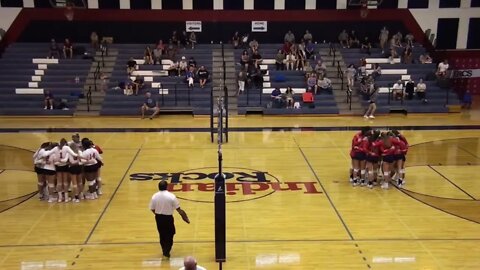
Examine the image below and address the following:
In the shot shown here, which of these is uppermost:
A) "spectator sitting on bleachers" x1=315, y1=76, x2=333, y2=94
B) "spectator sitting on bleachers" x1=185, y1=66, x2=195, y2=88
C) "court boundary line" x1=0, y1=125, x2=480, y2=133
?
"spectator sitting on bleachers" x1=185, y1=66, x2=195, y2=88

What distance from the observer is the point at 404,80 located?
94.6ft

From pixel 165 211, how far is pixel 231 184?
514 cm

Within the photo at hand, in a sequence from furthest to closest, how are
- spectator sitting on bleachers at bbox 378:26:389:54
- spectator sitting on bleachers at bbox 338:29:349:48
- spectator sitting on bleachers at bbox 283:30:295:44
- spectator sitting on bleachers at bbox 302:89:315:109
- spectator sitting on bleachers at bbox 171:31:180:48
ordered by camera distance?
spectator sitting on bleachers at bbox 338:29:349:48 < spectator sitting on bleachers at bbox 378:26:389:54 < spectator sitting on bleachers at bbox 171:31:180:48 < spectator sitting on bleachers at bbox 283:30:295:44 < spectator sitting on bleachers at bbox 302:89:315:109

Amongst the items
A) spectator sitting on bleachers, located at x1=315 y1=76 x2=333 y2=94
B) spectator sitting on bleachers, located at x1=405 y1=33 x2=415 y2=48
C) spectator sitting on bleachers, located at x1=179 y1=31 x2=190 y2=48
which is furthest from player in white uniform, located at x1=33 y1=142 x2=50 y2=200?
spectator sitting on bleachers, located at x1=405 y1=33 x2=415 y2=48

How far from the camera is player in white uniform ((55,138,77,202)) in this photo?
42.6ft

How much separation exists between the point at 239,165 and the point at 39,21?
19.8m

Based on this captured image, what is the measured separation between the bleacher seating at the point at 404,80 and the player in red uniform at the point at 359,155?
1287cm

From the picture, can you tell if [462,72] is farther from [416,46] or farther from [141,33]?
[141,33]

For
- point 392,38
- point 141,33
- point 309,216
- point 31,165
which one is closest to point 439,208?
point 309,216

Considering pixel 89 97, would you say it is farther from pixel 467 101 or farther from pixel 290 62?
pixel 467 101

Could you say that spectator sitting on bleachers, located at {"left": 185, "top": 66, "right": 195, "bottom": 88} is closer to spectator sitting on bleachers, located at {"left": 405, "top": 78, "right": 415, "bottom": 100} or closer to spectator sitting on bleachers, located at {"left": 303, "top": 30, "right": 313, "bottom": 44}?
spectator sitting on bleachers, located at {"left": 303, "top": 30, "right": 313, "bottom": 44}

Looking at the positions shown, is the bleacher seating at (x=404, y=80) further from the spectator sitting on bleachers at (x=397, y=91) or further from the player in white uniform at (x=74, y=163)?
the player in white uniform at (x=74, y=163)

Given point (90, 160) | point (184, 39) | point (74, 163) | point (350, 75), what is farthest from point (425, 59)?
point (74, 163)

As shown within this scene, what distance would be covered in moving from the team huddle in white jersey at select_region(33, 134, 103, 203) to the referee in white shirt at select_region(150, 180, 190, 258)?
12.3ft
